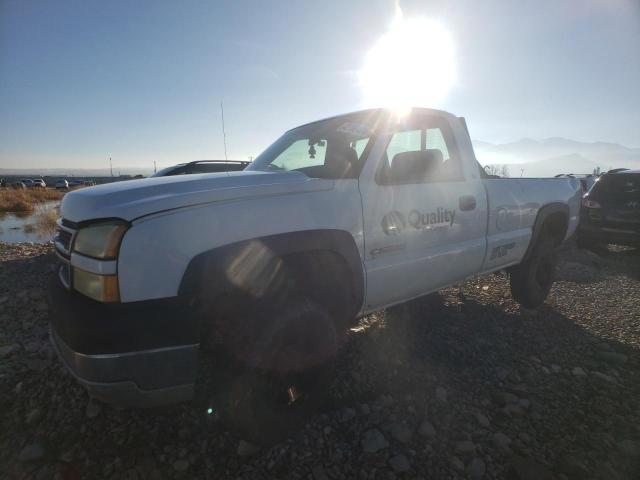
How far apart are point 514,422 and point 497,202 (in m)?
1.83

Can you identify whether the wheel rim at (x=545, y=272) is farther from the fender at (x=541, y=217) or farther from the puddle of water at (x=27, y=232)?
the puddle of water at (x=27, y=232)

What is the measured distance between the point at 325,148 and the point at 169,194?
142 centimetres

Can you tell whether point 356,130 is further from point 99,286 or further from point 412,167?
point 99,286

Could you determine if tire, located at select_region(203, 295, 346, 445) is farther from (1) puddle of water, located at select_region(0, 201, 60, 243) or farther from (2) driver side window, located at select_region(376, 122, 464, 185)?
(1) puddle of water, located at select_region(0, 201, 60, 243)

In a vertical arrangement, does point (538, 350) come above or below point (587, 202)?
below

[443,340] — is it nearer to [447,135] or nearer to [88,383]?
[447,135]

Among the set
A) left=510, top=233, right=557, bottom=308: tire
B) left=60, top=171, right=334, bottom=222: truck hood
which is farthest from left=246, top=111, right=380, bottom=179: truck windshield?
left=510, top=233, right=557, bottom=308: tire

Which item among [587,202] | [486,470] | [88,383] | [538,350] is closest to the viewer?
[88,383]

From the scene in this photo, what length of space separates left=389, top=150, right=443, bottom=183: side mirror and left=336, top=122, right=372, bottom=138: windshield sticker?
29 centimetres

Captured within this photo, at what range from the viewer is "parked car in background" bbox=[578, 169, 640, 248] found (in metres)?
5.68

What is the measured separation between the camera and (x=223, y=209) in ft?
5.30

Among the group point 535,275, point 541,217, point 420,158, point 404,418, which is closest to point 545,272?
point 535,275

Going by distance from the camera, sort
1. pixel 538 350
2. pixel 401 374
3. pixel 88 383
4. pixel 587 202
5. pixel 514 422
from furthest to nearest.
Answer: pixel 587 202, pixel 538 350, pixel 401 374, pixel 514 422, pixel 88 383

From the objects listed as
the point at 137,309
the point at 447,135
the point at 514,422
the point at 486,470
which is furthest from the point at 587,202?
the point at 137,309
